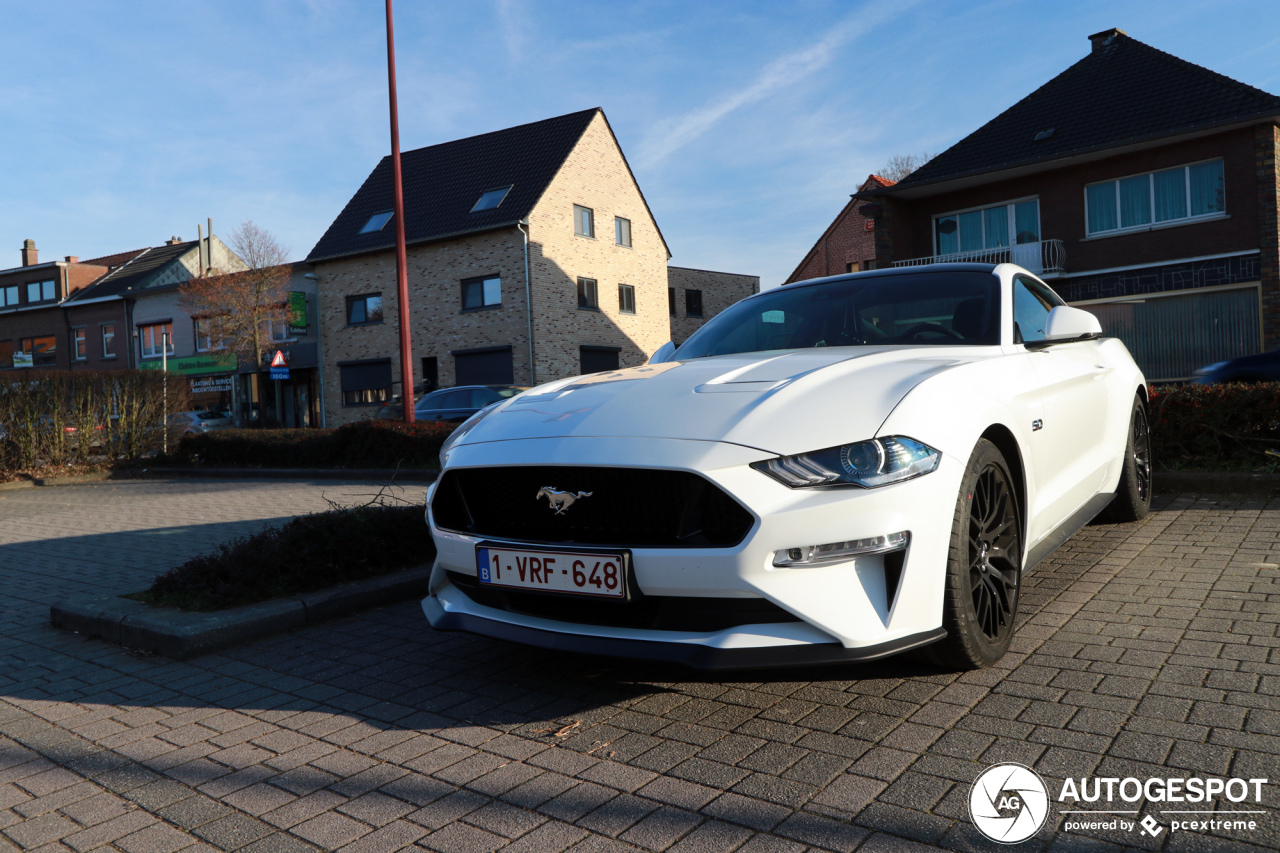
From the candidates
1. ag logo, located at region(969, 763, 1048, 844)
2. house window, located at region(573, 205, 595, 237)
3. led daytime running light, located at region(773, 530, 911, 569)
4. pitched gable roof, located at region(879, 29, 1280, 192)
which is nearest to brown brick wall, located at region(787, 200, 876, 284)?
house window, located at region(573, 205, 595, 237)

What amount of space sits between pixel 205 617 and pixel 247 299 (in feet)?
101

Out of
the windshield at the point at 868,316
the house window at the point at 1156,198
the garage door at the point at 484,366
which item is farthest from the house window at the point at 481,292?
the windshield at the point at 868,316

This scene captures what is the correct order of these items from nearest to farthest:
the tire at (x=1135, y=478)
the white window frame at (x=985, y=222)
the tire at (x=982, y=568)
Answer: the tire at (x=982, y=568) → the tire at (x=1135, y=478) → the white window frame at (x=985, y=222)

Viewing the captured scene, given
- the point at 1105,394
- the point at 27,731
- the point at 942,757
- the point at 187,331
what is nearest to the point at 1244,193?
the point at 1105,394

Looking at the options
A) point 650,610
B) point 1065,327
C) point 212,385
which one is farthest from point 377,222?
point 650,610

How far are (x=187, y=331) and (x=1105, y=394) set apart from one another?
39.8 m

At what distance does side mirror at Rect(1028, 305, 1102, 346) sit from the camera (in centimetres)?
389

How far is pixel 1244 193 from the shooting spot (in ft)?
59.5

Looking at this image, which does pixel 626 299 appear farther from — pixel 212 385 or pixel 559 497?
pixel 559 497

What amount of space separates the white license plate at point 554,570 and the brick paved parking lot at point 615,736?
323 millimetres

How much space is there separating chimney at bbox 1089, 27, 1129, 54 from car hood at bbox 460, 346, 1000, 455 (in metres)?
23.0

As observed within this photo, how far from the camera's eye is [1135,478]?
17.8 feet

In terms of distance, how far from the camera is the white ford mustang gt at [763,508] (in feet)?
8.52
